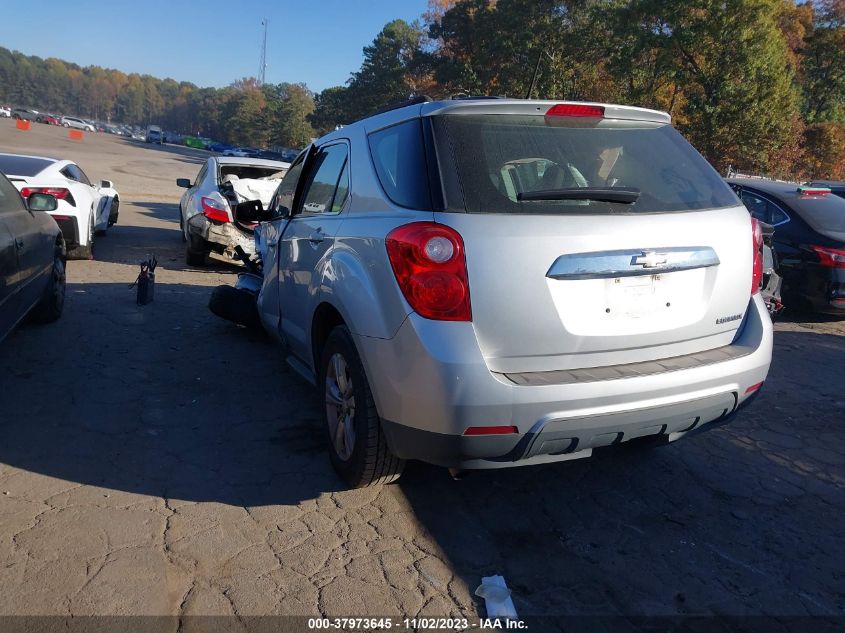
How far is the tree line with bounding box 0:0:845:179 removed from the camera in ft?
87.9

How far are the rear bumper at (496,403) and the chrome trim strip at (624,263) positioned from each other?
430 millimetres

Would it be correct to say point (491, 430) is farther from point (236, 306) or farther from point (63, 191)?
point (63, 191)

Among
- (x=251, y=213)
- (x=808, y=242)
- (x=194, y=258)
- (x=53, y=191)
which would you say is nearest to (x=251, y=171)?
(x=194, y=258)

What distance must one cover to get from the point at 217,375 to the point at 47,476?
1777 mm

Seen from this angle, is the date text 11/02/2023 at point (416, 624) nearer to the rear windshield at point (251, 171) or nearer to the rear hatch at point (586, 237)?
the rear hatch at point (586, 237)

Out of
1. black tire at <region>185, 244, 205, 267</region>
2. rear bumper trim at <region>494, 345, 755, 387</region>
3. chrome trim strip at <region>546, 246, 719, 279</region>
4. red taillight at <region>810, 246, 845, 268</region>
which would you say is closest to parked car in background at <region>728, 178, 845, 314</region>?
red taillight at <region>810, 246, 845, 268</region>

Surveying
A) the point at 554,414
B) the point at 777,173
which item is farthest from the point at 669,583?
the point at 777,173

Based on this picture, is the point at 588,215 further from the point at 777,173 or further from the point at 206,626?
the point at 777,173

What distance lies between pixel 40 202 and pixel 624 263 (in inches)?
206

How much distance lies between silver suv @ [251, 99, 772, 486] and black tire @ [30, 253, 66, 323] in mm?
3830

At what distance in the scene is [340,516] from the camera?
3223mm

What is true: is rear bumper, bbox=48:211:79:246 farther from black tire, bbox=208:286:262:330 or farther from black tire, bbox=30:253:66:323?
black tire, bbox=208:286:262:330

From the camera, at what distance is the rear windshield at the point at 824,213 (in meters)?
7.65

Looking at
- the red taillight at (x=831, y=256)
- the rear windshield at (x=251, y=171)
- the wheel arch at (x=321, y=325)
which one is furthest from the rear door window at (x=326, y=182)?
the red taillight at (x=831, y=256)
